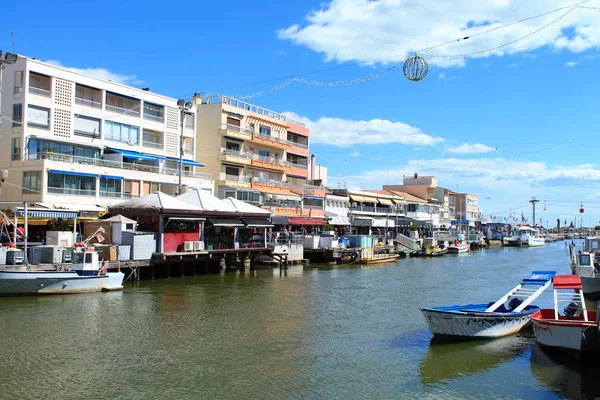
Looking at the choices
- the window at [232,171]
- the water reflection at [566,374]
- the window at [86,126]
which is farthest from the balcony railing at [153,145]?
the water reflection at [566,374]

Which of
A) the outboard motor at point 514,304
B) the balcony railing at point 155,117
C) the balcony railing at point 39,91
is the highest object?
the balcony railing at point 155,117

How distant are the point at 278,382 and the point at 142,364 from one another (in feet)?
15.1

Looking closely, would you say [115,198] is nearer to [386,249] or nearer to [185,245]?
[185,245]

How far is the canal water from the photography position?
52.9 feet

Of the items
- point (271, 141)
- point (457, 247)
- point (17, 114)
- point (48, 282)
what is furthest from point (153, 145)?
point (457, 247)

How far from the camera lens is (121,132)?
5250cm

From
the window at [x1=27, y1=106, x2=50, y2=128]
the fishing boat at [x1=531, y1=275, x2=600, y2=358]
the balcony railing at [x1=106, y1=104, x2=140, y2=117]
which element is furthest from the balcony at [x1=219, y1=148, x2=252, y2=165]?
the fishing boat at [x1=531, y1=275, x2=600, y2=358]

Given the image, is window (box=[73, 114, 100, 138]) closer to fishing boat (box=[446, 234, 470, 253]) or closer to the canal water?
the canal water

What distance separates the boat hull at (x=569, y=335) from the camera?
59.3 ft

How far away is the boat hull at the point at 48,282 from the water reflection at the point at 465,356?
19.4m

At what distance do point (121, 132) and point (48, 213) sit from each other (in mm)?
16058

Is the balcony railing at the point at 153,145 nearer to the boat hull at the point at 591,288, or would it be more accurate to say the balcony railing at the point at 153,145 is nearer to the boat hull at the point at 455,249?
the boat hull at the point at 591,288

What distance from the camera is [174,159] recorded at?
57.4 meters

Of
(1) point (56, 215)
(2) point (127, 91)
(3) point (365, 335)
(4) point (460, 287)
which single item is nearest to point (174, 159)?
(2) point (127, 91)
